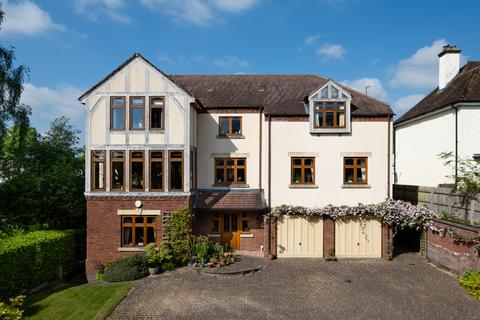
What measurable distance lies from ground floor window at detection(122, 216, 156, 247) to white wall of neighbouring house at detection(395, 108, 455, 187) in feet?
52.9

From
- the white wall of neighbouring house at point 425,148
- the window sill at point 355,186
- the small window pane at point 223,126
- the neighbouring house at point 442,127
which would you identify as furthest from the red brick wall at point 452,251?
the small window pane at point 223,126

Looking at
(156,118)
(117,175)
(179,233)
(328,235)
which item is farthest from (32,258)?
(328,235)

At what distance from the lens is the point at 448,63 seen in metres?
23.4

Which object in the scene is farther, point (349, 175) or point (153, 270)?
point (349, 175)

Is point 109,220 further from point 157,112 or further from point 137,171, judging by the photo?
point 157,112

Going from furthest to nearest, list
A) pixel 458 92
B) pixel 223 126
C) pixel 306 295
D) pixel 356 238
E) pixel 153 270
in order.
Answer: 1. pixel 458 92
2. pixel 223 126
3. pixel 356 238
4. pixel 153 270
5. pixel 306 295

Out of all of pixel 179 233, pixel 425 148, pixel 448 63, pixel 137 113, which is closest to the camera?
pixel 179 233

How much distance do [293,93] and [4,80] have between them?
1505cm

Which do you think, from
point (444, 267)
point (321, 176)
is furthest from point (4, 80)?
point (444, 267)

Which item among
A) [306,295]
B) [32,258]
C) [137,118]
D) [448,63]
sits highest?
[448,63]

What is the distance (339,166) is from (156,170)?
9.49 metres

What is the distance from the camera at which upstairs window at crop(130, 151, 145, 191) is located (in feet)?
53.5

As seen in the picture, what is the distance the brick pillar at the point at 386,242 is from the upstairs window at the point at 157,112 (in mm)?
12576

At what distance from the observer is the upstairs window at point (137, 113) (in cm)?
1631
